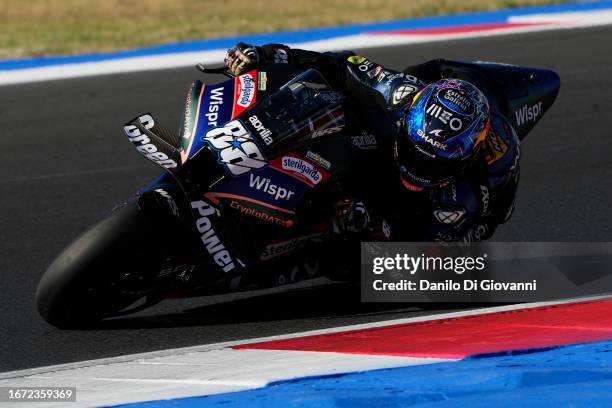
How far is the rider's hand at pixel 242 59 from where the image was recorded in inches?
209

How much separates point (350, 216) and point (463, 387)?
1.18m

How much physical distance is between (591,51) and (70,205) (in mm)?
6452

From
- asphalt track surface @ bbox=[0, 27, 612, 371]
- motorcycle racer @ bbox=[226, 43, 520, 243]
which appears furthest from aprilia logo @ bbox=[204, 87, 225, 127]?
asphalt track surface @ bbox=[0, 27, 612, 371]

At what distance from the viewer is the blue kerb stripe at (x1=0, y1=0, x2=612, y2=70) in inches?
509

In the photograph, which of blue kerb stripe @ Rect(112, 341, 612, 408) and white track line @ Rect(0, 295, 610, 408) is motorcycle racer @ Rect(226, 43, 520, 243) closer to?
white track line @ Rect(0, 295, 610, 408)

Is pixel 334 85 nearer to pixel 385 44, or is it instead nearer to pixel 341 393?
pixel 341 393

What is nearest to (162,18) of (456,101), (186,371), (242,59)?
(242,59)

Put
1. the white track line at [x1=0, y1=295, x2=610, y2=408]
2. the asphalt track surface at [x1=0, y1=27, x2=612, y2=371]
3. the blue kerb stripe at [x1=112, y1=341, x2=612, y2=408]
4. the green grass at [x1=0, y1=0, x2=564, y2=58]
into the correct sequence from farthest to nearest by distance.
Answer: the green grass at [x1=0, y1=0, x2=564, y2=58] < the asphalt track surface at [x1=0, y1=27, x2=612, y2=371] < the white track line at [x1=0, y1=295, x2=610, y2=408] < the blue kerb stripe at [x1=112, y1=341, x2=612, y2=408]

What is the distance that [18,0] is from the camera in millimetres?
18766

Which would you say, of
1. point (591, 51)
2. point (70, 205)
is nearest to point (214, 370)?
point (70, 205)

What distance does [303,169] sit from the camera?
15.4 ft

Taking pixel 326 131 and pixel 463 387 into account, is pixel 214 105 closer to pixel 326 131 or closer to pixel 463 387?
pixel 326 131

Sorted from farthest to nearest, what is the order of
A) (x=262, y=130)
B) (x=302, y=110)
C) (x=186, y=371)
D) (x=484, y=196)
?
(x=484, y=196) < (x=302, y=110) < (x=262, y=130) < (x=186, y=371)

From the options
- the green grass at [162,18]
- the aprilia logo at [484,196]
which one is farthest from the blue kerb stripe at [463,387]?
the green grass at [162,18]
